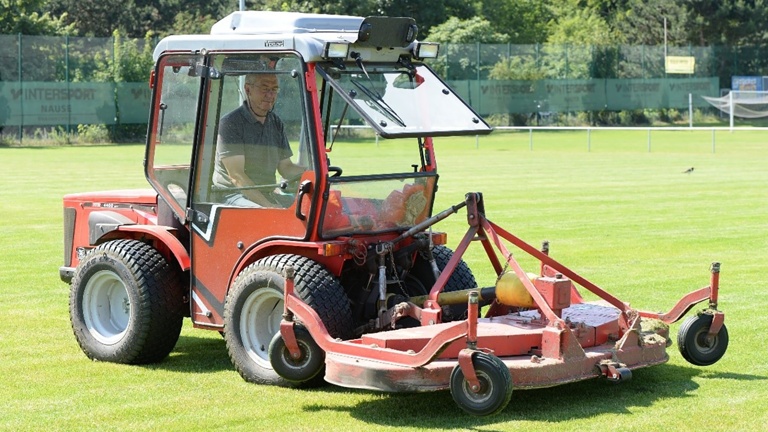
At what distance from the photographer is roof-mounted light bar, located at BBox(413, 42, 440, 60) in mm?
9016

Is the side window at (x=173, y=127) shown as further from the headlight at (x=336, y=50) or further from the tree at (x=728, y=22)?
the tree at (x=728, y=22)

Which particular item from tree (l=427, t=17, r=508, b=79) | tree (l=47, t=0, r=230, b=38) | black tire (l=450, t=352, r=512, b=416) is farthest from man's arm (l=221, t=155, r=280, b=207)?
tree (l=47, t=0, r=230, b=38)

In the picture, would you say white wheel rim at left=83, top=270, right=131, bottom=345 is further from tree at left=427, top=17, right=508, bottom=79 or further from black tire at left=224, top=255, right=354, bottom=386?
tree at left=427, top=17, right=508, bottom=79

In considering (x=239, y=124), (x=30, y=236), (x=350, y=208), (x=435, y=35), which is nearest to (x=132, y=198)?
(x=239, y=124)

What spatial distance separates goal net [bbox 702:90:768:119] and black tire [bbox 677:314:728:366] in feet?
186

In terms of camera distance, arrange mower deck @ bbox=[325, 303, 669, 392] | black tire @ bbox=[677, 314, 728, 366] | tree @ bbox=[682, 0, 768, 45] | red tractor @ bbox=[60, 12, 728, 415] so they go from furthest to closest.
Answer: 1. tree @ bbox=[682, 0, 768, 45]
2. black tire @ bbox=[677, 314, 728, 366]
3. red tractor @ bbox=[60, 12, 728, 415]
4. mower deck @ bbox=[325, 303, 669, 392]

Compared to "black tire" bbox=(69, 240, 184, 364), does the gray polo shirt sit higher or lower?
higher

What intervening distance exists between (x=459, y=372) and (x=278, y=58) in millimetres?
2504

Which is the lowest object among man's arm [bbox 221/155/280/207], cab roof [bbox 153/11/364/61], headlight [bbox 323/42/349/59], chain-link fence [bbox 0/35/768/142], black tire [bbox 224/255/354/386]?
black tire [bbox 224/255/354/386]

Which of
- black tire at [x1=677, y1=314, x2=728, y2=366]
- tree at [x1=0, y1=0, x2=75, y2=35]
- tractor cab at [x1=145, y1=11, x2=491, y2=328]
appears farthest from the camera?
tree at [x1=0, y1=0, x2=75, y2=35]

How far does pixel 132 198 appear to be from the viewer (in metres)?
9.99

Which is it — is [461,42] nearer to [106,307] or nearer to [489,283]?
[489,283]

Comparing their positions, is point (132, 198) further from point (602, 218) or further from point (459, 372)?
point (602, 218)

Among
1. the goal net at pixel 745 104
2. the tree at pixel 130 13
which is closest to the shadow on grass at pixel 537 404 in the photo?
the goal net at pixel 745 104
